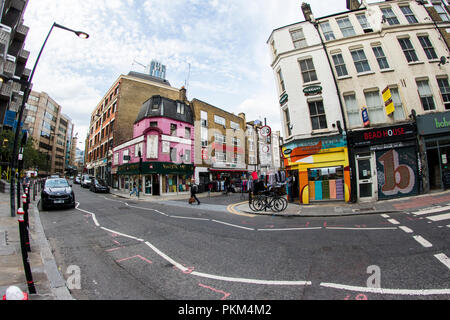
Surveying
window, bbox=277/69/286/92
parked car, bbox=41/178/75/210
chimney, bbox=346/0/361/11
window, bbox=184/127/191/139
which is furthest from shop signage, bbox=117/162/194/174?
chimney, bbox=346/0/361/11

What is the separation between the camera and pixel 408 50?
1245 centimetres

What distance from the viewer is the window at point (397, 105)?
38.7 ft

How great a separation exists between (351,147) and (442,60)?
26.0 ft

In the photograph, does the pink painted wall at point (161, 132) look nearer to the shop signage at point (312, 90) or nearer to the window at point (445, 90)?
the shop signage at point (312, 90)

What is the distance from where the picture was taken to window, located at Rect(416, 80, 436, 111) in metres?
11.6

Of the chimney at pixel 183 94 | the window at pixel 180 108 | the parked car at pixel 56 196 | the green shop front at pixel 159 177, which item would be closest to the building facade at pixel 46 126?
the green shop front at pixel 159 177

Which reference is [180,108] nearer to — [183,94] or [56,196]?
[183,94]

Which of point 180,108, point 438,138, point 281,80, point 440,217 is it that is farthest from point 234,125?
point 440,217

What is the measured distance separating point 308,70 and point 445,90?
27.1 ft

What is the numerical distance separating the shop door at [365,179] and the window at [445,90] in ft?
18.3

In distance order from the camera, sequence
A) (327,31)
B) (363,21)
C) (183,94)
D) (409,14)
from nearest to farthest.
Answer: (409,14) < (363,21) < (327,31) < (183,94)

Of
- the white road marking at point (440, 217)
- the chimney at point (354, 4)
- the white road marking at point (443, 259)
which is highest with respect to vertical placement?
the chimney at point (354, 4)

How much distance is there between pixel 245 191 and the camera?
84.0 feet
